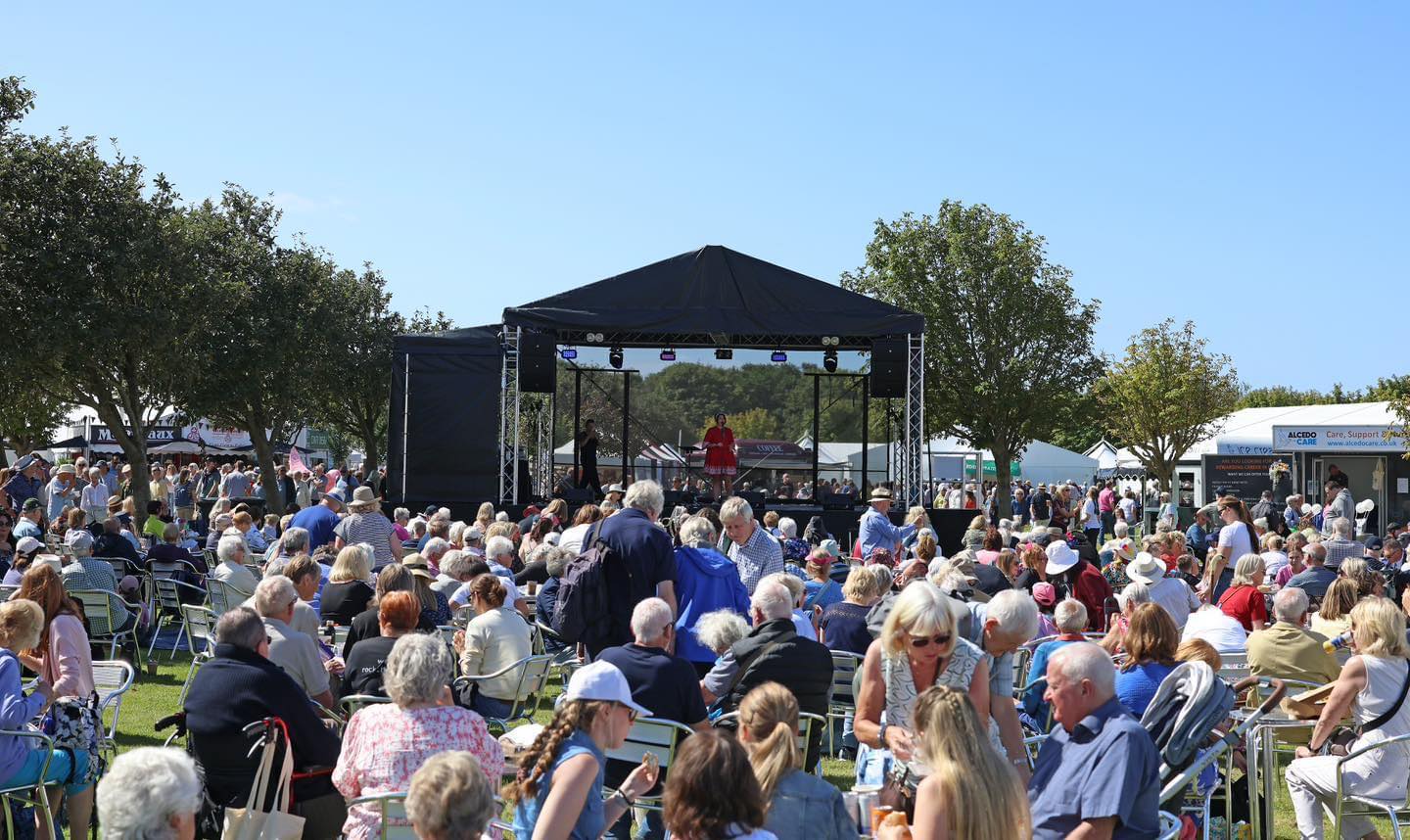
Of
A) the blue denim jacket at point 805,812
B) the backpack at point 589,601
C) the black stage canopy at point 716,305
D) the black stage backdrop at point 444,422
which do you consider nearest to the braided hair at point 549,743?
the blue denim jacket at point 805,812

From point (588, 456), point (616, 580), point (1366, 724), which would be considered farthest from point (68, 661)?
point (588, 456)

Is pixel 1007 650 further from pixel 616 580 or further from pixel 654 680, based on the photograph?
pixel 616 580

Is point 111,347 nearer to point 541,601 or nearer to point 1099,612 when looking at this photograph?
point 541,601

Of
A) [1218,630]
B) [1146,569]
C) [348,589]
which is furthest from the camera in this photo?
[1146,569]

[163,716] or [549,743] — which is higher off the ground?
[549,743]

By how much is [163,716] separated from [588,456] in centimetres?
1052

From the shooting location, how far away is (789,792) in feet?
11.0

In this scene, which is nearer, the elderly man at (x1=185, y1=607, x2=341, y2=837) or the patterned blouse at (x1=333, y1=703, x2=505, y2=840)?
the patterned blouse at (x1=333, y1=703, x2=505, y2=840)

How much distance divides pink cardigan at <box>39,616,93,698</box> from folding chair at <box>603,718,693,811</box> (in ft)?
6.96

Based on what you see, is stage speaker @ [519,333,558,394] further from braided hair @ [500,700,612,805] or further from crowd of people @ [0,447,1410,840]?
braided hair @ [500,700,612,805]

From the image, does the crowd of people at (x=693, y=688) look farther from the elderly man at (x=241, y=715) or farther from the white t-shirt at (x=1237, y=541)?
the white t-shirt at (x=1237, y=541)

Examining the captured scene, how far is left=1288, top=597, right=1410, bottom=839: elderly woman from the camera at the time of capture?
15.9ft

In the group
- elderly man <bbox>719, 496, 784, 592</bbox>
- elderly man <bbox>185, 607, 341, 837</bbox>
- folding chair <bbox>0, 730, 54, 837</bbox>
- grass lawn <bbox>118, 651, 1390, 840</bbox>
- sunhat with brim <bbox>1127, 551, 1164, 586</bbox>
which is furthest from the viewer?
sunhat with brim <bbox>1127, 551, 1164, 586</bbox>


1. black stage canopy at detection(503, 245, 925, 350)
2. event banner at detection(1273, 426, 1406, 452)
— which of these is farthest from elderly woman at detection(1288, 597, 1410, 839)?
event banner at detection(1273, 426, 1406, 452)
